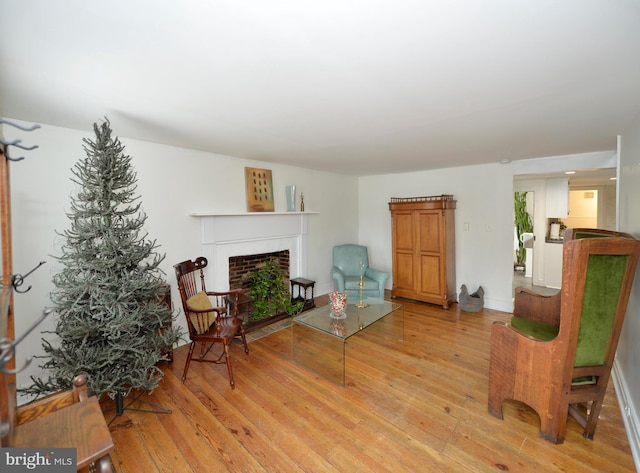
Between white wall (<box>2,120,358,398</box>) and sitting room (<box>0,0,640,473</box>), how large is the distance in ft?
0.05

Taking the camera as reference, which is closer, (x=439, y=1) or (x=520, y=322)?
(x=439, y=1)

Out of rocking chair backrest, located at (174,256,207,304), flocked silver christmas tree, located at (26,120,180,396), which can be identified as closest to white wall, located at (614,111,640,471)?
flocked silver christmas tree, located at (26,120,180,396)

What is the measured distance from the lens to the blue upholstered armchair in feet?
14.2

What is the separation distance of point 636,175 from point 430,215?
2.27 m

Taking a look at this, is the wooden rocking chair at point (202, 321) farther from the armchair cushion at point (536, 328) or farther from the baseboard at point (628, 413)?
the baseboard at point (628, 413)

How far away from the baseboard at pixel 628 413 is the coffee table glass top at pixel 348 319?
177 centimetres

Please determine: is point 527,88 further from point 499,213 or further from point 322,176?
point 322,176

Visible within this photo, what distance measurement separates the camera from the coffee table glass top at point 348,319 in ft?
8.82

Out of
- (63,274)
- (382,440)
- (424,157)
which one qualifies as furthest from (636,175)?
(63,274)

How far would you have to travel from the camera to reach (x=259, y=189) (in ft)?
13.0

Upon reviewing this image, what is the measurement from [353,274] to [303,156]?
7.06 feet

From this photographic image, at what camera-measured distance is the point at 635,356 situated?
79.6 inches

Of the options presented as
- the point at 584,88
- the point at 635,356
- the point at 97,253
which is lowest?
the point at 635,356

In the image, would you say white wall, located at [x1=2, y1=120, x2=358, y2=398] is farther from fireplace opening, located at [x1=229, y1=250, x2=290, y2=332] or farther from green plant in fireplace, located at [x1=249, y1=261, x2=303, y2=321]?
green plant in fireplace, located at [x1=249, y1=261, x2=303, y2=321]
